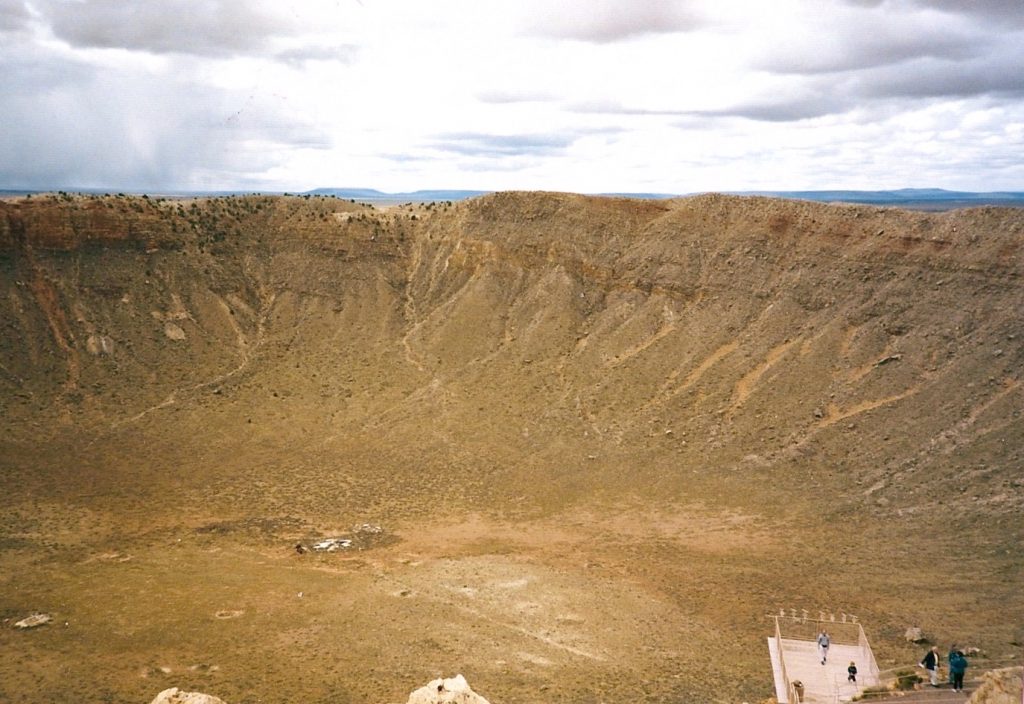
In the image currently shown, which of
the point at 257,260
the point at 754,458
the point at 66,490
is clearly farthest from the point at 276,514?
the point at 257,260

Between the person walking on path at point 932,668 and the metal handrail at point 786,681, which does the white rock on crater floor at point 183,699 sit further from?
the person walking on path at point 932,668

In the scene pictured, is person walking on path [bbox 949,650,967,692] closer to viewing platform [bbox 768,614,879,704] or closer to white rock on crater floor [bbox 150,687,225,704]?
viewing platform [bbox 768,614,879,704]

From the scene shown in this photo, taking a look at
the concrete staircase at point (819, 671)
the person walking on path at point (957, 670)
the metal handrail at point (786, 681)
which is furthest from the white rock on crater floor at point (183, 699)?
the person walking on path at point (957, 670)

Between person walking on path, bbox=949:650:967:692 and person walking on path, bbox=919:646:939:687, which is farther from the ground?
person walking on path, bbox=949:650:967:692

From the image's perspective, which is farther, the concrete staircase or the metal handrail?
the concrete staircase

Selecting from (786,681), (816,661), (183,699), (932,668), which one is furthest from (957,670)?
(183,699)

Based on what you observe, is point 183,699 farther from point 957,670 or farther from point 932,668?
point 932,668

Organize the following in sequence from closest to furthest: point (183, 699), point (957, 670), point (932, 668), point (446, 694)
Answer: point (446, 694)
point (183, 699)
point (957, 670)
point (932, 668)

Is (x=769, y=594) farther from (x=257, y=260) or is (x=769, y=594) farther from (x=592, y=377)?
(x=257, y=260)

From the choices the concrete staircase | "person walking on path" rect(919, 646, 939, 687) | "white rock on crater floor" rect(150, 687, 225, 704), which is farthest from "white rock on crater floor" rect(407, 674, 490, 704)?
"person walking on path" rect(919, 646, 939, 687)
